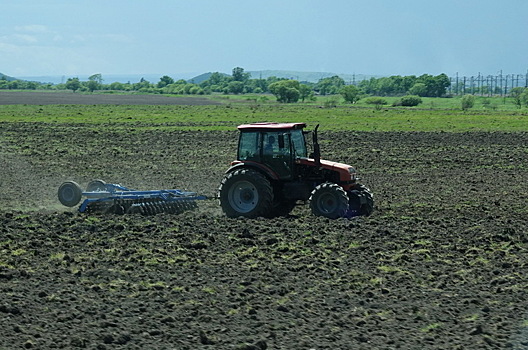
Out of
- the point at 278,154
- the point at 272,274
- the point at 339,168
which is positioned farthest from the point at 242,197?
the point at 272,274

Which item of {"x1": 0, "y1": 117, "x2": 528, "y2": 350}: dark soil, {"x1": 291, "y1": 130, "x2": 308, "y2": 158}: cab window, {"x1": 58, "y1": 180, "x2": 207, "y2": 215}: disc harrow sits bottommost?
{"x1": 0, "y1": 117, "x2": 528, "y2": 350}: dark soil

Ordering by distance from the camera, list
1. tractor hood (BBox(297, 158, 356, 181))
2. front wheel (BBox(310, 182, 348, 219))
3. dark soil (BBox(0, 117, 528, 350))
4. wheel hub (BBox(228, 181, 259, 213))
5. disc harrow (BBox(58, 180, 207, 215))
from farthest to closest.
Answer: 1. disc harrow (BBox(58, 180, 207, 215))
2. wheel hub (BBox(228, 181, 259, 213))
3. tractor hood (BBox(297, 158, 356, 181))
4. front wheel (BBox(310, 182, 348, 219))
5. dark soil (BBox(0, 117, 528, 350))

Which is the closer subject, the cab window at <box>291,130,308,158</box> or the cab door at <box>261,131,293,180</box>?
the cab door at <box>261,131,293,180</box>

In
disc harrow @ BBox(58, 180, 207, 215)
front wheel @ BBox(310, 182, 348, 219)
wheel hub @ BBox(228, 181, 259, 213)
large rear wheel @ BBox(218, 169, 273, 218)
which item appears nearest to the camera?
front wheel @ BBox(310, 182, 348, 219)

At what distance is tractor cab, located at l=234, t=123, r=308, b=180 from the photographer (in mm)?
16469

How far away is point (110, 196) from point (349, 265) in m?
6.47

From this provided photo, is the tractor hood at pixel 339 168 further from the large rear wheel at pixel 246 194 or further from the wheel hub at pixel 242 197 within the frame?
the wheel hub at pixel 242 197

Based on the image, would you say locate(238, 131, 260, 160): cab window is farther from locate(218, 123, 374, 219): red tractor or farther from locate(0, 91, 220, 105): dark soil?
locate(0, 91, 220, 105): dark soil

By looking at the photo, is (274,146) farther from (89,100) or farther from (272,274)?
(89,100)

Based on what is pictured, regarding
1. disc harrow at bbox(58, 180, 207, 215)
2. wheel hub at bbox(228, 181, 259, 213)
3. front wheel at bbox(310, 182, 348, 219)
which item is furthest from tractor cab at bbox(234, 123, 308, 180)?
disc harrow at bbox(58, 180, 207, 215)

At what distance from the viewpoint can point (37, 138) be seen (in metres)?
38.9

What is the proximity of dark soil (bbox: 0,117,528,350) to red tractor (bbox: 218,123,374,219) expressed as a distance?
0.46 metres

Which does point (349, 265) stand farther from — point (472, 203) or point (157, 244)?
point (472, 203)

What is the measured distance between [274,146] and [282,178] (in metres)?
0.69
